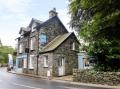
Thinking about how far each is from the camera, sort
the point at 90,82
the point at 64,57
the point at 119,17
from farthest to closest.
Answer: the point at 64,57, the point at 90,82, the point at 119,17

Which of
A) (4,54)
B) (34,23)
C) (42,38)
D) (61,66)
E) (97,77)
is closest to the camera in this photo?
(97,77)

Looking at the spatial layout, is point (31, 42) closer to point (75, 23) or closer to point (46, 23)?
point (46, 23)

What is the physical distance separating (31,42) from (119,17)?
3006 centimetres

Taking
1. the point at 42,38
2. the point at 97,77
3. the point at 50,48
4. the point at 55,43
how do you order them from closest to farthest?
1. the point at 97,77
2. the point at 50,48
3. the point at 55,43
4. the point at 42,38

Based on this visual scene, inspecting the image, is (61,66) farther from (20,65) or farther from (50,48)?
(20,65)

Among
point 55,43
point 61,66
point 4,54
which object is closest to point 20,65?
point 55,43

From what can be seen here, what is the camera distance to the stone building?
3204 cm

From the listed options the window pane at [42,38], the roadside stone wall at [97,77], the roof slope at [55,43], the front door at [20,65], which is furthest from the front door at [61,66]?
the front door at [20,65]

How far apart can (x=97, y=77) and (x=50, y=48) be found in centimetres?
1143

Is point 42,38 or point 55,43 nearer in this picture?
point 55,43

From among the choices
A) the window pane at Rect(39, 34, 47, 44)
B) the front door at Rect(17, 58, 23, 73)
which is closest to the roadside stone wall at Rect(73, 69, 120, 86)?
the window pane at Rect(39, 34, 47, 44)

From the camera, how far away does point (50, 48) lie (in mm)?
32750

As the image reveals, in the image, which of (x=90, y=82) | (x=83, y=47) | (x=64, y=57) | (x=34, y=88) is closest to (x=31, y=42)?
(x=64, y=57)

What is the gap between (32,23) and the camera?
3781cm
